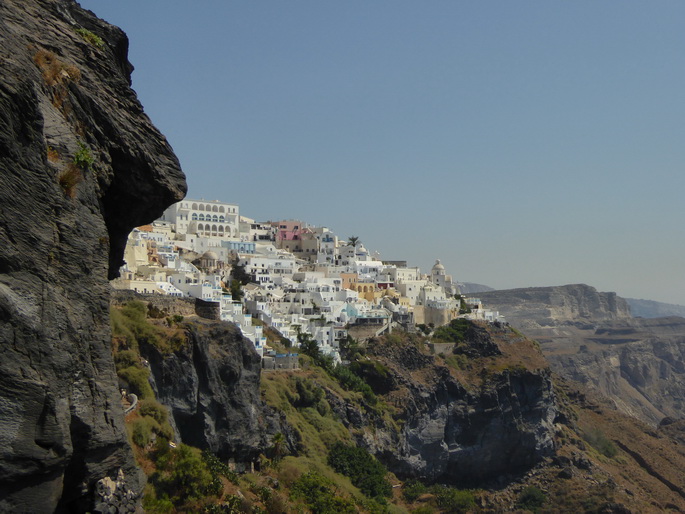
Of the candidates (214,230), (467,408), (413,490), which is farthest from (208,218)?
(413,490)

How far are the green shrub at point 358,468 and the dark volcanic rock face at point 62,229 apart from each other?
49.6 metres

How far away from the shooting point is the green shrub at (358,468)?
60.4 metres

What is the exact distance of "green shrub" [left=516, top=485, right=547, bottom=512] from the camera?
8412cm

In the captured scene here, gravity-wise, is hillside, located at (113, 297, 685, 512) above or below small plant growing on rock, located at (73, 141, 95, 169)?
below

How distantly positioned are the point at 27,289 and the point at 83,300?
1.45m

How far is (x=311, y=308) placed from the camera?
80562mm

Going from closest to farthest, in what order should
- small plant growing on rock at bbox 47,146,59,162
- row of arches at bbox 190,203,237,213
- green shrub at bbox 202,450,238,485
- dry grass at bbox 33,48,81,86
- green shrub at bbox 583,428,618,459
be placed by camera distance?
small plant growing on rock at bbox 47,146,59,162
dry grass at bbox 33,48,81,86
green shrub at bbox 202,450,238,485
row of arches at bbox 190,203,237,213
green shrub at bbox 583,428,618,459

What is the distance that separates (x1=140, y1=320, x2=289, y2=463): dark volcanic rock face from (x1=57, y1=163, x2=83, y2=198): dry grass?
106ft

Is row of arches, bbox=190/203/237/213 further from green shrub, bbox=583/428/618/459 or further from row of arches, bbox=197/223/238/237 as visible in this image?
green shrub, bbox=583/428/618/459

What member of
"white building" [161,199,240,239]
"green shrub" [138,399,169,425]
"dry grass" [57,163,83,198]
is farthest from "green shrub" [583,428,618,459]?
"dry grass" [57,163,83,198]

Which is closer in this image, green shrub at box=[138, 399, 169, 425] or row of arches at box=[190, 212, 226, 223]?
green shrub at box=[138, 399, 169, 425]

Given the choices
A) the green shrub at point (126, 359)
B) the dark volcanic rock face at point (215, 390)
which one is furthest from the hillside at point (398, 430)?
the green shrub at point (126, 359)

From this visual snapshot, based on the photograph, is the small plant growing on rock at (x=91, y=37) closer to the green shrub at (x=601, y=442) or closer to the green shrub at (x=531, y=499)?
the green shrub at (x=531, y=499)

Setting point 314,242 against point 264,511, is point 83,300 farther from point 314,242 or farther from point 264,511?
point 314,242
